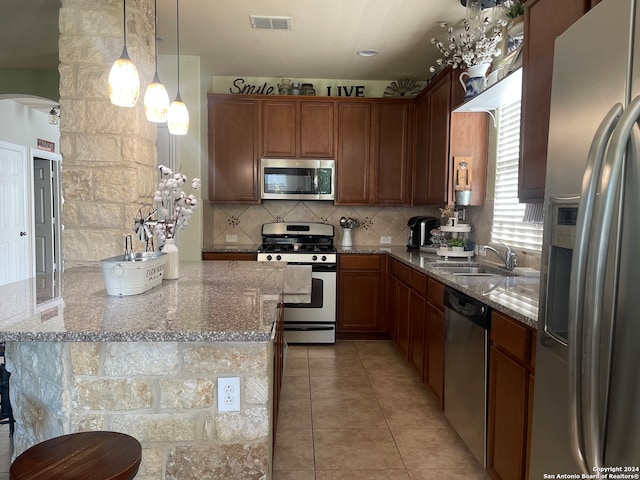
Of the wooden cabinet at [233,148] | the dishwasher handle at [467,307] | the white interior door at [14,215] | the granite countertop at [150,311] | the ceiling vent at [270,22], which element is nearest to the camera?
the granite countertop at [150,311]

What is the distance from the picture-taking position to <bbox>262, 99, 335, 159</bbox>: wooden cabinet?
171 inches

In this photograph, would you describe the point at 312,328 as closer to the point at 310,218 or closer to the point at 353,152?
the point at 310,218

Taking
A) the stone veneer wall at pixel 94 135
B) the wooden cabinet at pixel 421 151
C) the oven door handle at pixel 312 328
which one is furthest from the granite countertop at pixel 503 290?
the stone veneer wall at pixel 94 135

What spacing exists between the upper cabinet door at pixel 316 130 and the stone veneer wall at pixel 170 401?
3.23 m

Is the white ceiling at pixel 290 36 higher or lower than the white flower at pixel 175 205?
higher

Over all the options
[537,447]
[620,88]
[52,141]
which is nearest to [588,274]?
[620,88]

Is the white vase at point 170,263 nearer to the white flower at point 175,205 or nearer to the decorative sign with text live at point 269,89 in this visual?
the white flower at point 175,205

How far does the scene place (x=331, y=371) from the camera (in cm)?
352

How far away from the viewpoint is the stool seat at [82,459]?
1.05 m

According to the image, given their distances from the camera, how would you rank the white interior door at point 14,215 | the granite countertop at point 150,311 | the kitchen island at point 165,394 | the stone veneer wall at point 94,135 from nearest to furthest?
the granite countertop at point 150,311 → the kitchen island at point 165,394 → the stone veneer wall at point 94,135 → the white interior door at point 14,215

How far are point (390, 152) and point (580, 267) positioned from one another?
3605 mm

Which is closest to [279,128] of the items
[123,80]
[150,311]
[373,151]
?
[373,151]

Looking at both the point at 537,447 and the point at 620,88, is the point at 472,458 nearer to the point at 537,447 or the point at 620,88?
the point at 537,447

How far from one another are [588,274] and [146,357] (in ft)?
4.14
